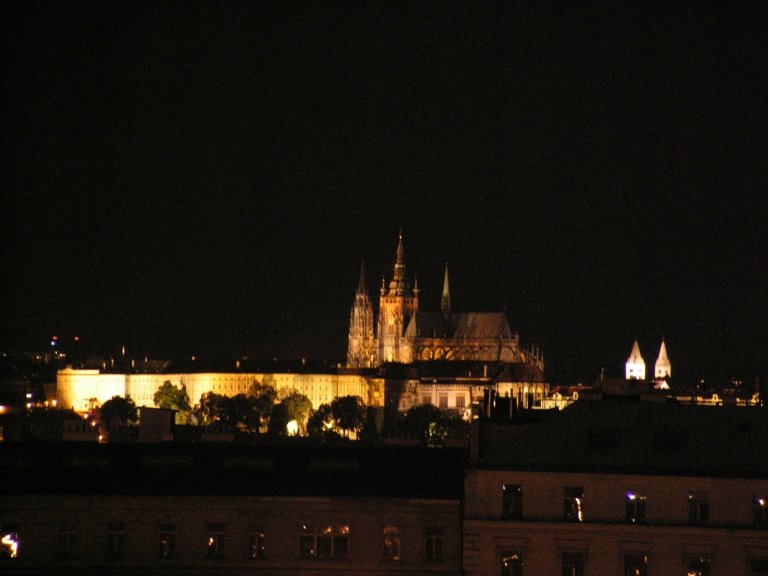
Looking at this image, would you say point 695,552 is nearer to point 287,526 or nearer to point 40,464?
point 287,526

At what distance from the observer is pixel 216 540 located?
164ft

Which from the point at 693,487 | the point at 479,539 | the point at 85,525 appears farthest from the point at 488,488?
the point at 85,525

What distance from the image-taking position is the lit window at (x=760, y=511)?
159 feet

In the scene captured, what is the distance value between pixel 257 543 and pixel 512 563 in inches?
229

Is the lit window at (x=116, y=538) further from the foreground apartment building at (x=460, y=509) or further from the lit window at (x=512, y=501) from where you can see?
the lit window at (x=512, y=501)

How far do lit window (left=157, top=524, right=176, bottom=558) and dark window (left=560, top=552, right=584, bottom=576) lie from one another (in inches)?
346

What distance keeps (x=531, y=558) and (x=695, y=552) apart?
3609mm

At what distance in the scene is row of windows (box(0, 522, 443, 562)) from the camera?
4969 centimetres

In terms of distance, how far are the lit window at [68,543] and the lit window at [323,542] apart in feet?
16.7

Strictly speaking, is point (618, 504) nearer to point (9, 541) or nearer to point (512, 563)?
point (512, 563)

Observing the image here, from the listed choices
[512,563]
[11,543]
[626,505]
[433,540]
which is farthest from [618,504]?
[11,543]

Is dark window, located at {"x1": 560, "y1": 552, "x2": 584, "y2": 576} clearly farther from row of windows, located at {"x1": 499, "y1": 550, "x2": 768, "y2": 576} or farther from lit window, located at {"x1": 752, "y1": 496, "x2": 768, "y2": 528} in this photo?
lit window, located at {"x1": 752, "y1": 496, "x2": 768, "y2": 528}

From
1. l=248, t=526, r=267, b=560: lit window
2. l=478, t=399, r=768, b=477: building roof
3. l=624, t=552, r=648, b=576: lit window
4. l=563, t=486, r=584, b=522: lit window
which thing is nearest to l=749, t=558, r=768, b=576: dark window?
l=478, t=399, r=768, b=477: building roof

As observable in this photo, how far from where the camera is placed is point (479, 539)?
48.8 metres
